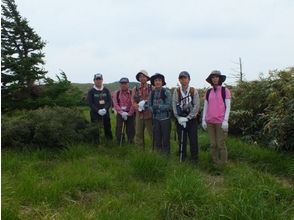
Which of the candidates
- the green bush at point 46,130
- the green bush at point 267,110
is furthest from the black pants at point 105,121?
the green bush at point 267,110

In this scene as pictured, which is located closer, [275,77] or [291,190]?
[291,190]

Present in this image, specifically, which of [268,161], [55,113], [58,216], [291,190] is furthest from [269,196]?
[55,113]

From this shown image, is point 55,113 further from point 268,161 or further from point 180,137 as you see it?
point 268,161

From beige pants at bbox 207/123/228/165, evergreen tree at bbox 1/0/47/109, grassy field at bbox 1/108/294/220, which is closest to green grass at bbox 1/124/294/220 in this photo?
grassy field at bbox 1/108/294/220

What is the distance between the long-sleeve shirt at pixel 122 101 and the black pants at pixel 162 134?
0.96 metres

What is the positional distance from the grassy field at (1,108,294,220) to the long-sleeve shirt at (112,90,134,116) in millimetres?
929

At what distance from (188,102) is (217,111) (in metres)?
0.60

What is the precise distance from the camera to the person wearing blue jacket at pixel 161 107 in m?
9.21

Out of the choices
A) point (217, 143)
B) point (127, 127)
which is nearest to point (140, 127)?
point (127, 127)

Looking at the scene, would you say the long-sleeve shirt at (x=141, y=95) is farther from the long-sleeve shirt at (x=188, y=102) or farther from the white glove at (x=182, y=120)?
the white glove at (x=182, y=120)

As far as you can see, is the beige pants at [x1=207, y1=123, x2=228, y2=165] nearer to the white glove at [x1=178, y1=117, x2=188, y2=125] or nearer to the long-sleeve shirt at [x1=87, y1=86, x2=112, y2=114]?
the white glove at [x1=178, y1=117, x2=188, y2=125]

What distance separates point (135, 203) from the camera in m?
6.61

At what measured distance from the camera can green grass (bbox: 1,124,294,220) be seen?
229 inches

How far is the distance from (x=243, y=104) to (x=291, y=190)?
597 centimetres
